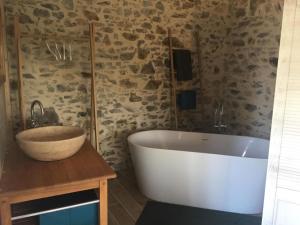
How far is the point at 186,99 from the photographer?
12.5 ft

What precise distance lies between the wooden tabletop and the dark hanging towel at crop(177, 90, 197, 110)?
2.00m

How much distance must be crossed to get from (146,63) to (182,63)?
504 mm

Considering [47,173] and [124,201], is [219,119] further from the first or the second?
[47,173]

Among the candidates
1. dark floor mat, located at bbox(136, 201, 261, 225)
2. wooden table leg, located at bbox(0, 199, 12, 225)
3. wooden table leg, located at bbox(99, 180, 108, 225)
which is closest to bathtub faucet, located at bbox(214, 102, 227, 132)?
dark floor mat, located at bbox(136, 201, 261, 225)

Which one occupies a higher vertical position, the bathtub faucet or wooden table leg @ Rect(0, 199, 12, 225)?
the bathtub faucet

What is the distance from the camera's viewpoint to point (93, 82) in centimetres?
305

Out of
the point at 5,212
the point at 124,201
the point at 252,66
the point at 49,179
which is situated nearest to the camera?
the point at 5,212

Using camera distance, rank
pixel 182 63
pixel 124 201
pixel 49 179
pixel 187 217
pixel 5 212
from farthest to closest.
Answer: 1. pixel 182 63
2. pixel 124 201
3. pixel 187 217
4. pixel 49 179
5. pixel 5 212

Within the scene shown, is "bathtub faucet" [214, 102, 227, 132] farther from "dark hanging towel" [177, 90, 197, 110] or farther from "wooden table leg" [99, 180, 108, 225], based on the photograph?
"wooden table leg" [99, 180, 108, 225]

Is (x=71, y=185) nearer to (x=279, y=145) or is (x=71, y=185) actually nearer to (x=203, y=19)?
(x=279, y=145)

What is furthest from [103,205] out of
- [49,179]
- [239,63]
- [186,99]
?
[239,63]

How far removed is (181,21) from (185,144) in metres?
1.67

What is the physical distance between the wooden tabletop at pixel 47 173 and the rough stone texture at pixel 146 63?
50.5 inches

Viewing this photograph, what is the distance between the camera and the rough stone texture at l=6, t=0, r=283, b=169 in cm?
302
